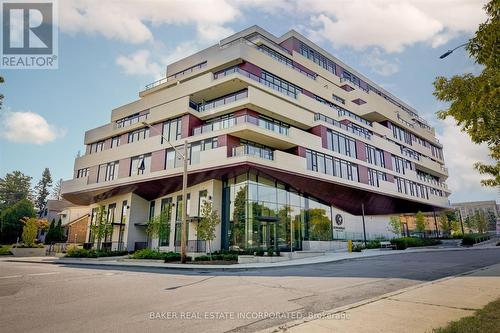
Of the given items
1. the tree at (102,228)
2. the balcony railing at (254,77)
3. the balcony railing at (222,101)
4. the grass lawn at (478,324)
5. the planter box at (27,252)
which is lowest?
the planter box at (27,252)

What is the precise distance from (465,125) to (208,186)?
2386 centimetres

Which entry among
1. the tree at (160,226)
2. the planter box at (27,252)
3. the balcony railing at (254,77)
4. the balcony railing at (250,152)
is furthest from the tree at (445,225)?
the planter box at (27,252)

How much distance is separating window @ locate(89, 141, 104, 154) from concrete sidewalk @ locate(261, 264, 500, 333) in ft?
136

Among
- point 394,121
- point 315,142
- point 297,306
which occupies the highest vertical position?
point 394,121

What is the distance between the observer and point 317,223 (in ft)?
112

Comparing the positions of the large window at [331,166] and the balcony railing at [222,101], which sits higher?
the balcony railing at [222,101]

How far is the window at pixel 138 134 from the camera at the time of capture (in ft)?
116

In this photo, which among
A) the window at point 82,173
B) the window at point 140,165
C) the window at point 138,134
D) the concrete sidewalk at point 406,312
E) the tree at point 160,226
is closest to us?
the concrete sidewalk at point 406,312

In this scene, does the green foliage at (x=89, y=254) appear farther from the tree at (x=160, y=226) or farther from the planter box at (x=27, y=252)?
the planter box at (x=27, y=252)

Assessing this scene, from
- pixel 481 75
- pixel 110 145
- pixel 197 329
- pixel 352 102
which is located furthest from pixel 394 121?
pixel 197 329

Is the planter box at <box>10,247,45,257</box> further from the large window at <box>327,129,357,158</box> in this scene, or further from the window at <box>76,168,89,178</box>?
the large window at <box>327,129,357,158</box>

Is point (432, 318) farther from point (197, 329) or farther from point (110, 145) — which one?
point (110, 145)

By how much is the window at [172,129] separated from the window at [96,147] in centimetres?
1360

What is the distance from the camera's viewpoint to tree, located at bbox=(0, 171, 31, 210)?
8462cm
